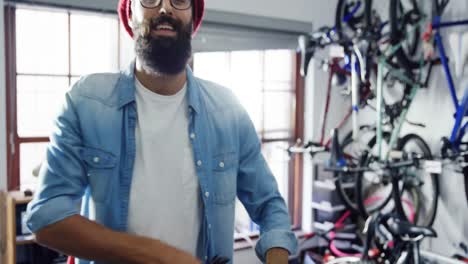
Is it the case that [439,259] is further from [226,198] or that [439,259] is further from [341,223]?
[226,198]

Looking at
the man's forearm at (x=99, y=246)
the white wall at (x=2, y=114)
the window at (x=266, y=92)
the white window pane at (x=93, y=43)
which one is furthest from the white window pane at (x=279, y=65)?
the man's forearm at (x=99, y=246)

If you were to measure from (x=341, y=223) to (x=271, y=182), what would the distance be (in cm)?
274

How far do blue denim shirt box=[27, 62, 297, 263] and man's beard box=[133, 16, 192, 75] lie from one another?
7 cm

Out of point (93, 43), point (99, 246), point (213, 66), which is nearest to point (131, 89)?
point (99, 246)

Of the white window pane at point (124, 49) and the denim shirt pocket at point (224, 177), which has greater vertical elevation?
the white window pane at point (124, 49)

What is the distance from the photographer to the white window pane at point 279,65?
139 inches

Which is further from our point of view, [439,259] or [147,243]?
[439,259]

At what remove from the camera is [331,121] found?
3699mm

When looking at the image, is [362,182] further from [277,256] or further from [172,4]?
[172,4]

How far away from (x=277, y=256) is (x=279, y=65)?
9.46 feet

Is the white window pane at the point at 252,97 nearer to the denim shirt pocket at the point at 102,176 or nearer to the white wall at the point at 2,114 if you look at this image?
the white wall at the point at 2,114

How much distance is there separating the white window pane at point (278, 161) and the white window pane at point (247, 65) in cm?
57

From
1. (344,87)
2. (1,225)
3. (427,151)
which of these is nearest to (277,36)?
(344,87)

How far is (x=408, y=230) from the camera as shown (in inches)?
90.5
